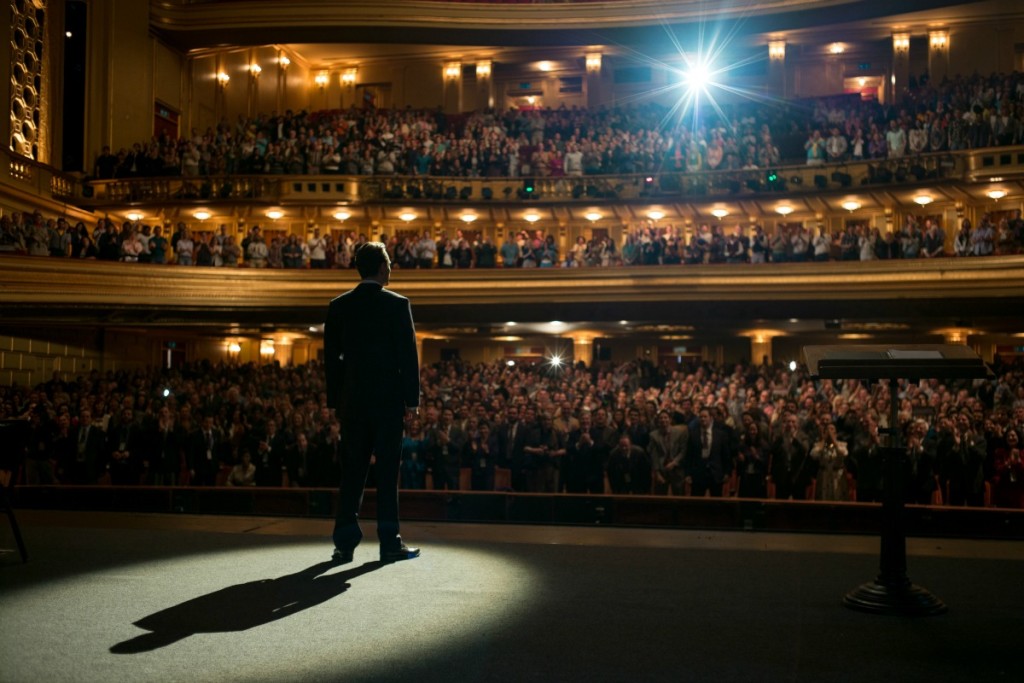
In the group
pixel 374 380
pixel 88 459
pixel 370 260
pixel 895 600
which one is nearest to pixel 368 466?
pixel 374 380

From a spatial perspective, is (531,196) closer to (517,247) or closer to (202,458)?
(517,247)

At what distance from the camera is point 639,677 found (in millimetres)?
2984

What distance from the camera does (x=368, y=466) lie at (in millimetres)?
5125

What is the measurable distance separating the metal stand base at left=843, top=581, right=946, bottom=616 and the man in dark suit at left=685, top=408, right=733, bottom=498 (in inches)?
204

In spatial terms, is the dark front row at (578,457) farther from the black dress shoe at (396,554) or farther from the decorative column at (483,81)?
the decorative column at (483,81)

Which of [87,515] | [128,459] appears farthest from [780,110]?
[87,515]

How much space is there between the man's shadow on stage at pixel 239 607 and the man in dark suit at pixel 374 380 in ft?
1.83

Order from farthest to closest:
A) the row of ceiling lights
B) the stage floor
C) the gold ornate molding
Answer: the row of ceiling lights < the gold ornate molding < the stage floor

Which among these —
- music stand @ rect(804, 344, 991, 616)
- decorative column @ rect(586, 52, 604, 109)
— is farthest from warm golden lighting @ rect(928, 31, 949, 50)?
music stand @ rect(804, 344, 991, 616)

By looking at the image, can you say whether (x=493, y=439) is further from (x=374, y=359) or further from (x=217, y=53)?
(x=217, y=53)

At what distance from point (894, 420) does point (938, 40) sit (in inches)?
1085

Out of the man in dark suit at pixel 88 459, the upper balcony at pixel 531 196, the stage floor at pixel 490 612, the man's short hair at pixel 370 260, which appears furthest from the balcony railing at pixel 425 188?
the man's short hair at pixel 370 260

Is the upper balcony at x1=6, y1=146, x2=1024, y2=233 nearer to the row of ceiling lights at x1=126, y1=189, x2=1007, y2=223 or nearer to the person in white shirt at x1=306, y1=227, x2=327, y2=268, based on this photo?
the row of ceiling lights at x1=126, y1=189, x2=1007, y2=223

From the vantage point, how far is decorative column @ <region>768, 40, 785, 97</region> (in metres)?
29.9
